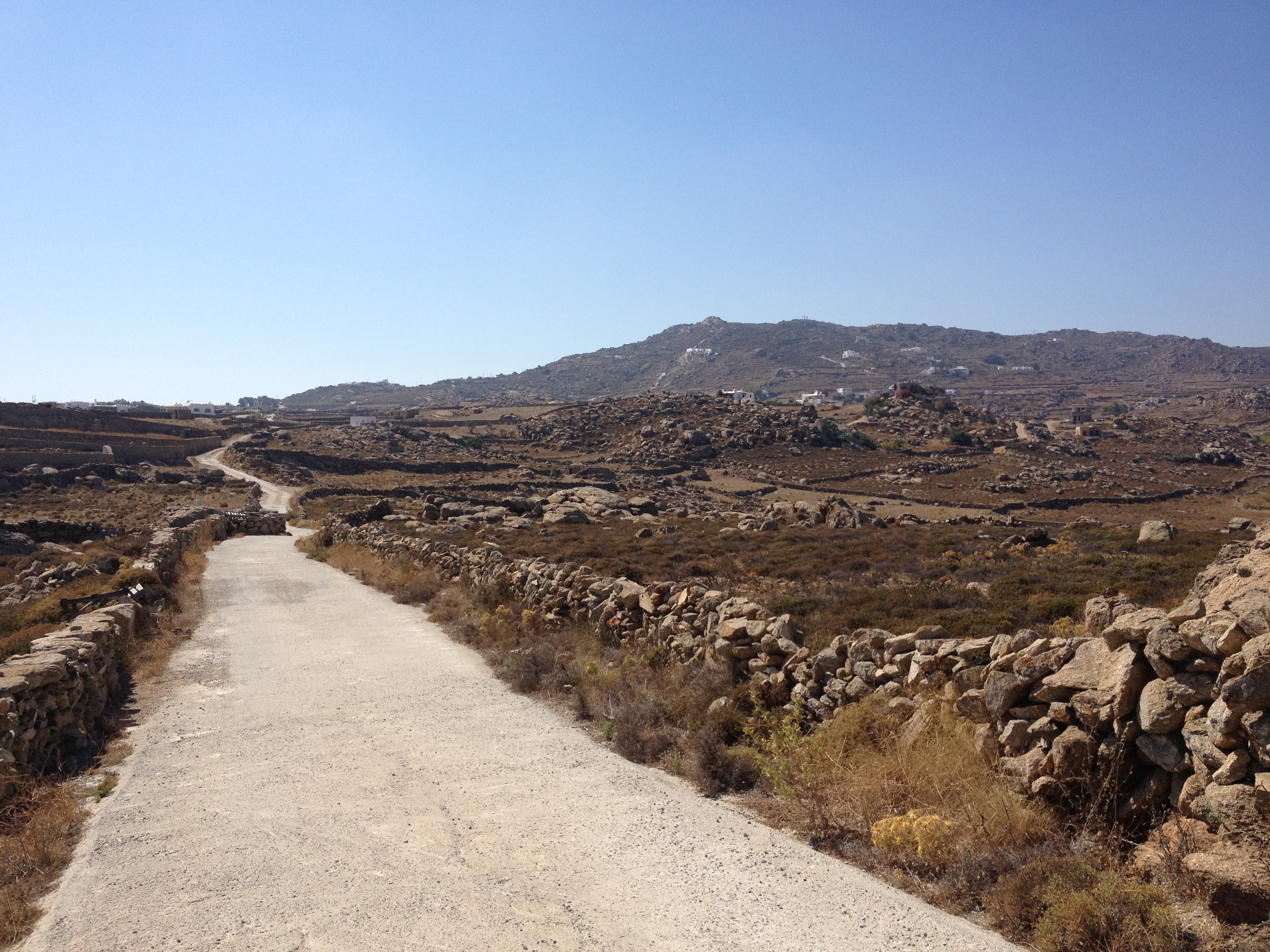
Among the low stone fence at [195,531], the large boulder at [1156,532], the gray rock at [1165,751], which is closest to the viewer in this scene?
the gray rock at [1165,751]

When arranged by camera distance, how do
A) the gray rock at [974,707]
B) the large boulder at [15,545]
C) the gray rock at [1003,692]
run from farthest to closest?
the large boulder at [15,545] < the gray rock at [974,707] < the gray rock at [1003,692]

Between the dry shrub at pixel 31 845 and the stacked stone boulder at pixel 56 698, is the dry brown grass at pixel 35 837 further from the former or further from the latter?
the stacked stone boulder at pixel 56 698

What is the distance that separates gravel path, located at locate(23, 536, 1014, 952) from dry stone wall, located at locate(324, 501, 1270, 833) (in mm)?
1400

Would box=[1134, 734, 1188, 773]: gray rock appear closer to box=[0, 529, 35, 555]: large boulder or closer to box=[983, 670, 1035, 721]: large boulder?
box=[983, 670, 1035, 721]: large boulder

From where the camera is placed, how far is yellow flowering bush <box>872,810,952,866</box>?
16.7ft

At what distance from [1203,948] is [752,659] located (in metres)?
4.88

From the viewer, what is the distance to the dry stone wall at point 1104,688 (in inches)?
165

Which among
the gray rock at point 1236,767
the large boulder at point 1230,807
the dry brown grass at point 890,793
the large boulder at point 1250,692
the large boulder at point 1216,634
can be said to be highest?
the large boulder at point 1216,634

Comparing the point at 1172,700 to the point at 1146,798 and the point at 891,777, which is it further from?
the point at 891,777

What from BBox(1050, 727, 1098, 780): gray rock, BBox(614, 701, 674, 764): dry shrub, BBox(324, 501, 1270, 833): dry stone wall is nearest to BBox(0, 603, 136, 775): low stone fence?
BBox(614, 701, 674, 764): dry shrub

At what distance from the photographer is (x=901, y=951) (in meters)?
4.24

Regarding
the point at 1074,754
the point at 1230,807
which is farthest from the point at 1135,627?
the point at 1230,807

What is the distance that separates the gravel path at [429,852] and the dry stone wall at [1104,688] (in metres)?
1.40

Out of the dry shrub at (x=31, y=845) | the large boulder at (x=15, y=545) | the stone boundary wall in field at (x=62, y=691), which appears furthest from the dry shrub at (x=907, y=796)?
the large boulder at (x=15, y=545)
